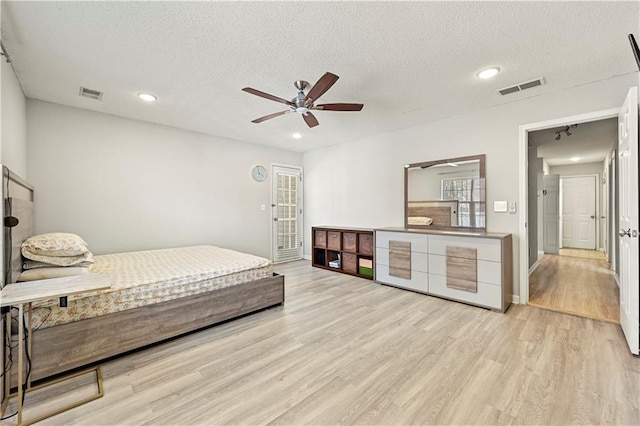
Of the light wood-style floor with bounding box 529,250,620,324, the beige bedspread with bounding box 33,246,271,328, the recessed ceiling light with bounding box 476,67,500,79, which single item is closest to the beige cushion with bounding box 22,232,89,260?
the beige bedspread with bounding box 33,246,271,328

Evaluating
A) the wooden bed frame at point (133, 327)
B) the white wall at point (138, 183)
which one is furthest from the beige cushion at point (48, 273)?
the white wall at point (138, 183)

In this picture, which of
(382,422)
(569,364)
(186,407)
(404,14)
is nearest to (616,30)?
(404,14)

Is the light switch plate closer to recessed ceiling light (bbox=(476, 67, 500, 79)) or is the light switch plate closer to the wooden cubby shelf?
recessed ceiling light (bbox=(476, 67, 500, 79))

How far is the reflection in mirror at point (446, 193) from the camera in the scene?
3.72 meters

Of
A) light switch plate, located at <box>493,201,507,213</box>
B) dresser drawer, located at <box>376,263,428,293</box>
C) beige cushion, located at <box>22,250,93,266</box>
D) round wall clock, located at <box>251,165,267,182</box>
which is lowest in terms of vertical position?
dresser drawer, located at <box>376,263,428,293</box>

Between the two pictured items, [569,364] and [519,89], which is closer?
[569,364]

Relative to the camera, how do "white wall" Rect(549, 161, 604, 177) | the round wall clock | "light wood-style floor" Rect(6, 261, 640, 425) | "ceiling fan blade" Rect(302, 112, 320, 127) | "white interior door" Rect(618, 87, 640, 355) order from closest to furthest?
"light wood-style floor" Rect(6, 261, 640, 425), "white interior door" Rect(618, 87, 640, 355), "ceiling fan blade" Rect(302, 112, 320, 127), the round wall clock, "white wall" Rect(549, 161, 604, 177)

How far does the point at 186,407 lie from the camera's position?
165 centimetres

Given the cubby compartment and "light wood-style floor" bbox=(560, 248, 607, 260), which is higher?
the cubby compartment

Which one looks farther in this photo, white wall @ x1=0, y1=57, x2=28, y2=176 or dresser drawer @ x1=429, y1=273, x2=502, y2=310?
dresser drawer @ x1=429, y1=273, x2=502, y2=310

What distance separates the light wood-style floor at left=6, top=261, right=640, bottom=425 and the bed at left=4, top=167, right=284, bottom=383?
159mm

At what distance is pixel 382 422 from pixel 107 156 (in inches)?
173

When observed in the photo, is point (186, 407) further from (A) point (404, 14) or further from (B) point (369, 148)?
(B) point (369, 148)

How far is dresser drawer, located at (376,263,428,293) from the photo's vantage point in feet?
12.2
